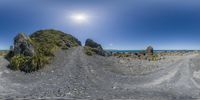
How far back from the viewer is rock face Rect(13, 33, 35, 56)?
141ft

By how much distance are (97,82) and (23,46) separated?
14808mm

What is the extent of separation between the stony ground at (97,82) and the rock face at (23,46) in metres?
2.52

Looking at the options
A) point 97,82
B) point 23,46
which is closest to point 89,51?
point 23,46

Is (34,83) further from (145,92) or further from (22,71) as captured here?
(145,92)

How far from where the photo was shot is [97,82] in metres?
33.6

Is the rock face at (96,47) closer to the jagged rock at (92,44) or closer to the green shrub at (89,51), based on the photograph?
the jagged rock at (92,44)

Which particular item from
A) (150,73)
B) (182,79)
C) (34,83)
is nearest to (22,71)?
(34,83)

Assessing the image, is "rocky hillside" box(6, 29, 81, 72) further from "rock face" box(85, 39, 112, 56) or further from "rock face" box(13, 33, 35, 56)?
"rock face" box(85, 39, 112, 56)

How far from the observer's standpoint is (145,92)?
95.1 ft

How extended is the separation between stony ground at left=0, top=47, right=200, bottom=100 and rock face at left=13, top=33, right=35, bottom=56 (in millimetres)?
2522

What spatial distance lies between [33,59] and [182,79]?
18.0 meters

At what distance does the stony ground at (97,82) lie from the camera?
89.7 feet

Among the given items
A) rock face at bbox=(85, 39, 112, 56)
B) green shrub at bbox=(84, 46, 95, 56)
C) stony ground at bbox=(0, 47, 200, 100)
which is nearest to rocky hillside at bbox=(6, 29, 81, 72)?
stony ground at bbox=(0, 47, 200, 100)

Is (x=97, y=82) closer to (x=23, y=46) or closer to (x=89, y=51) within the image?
(x=23, y=46)
